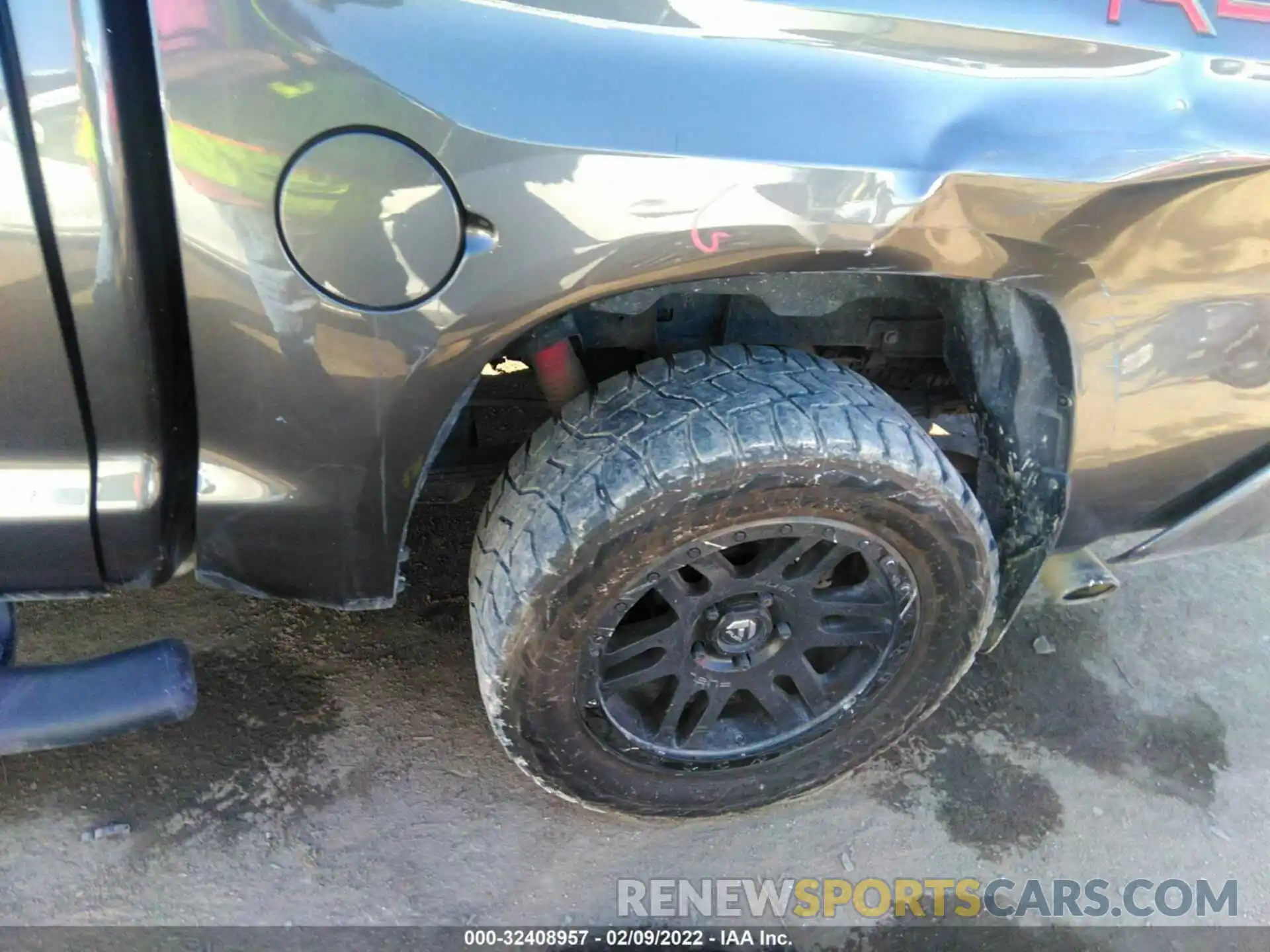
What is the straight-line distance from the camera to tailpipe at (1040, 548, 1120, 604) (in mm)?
2037

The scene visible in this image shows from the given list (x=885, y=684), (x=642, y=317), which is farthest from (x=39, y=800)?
(x=885, y=684)

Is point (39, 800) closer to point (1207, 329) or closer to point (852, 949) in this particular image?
point (852, 949)

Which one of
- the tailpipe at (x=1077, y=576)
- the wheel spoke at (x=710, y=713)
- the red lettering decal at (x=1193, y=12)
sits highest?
the red lettering decal at (x=1193, y=12)

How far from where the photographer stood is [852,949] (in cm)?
195

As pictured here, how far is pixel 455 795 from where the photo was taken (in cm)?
214

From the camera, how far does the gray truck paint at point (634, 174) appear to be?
1272 millimetres

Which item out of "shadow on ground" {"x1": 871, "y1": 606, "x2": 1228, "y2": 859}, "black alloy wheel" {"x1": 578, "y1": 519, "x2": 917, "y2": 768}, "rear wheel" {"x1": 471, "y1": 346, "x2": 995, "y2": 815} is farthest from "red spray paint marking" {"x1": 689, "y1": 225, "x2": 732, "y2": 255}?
"shadow on ground" {"x1": 871, "y1": 606, "x2": 1228, "y2": 859}

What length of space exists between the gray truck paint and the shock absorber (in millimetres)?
245

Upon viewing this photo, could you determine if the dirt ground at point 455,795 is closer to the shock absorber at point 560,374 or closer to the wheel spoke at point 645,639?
the wheel spoke at point 645,639

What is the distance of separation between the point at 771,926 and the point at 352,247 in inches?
61.5

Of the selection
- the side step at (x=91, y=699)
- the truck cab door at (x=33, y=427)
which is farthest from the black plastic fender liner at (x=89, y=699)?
the truck cab door at (x=33, y=427)

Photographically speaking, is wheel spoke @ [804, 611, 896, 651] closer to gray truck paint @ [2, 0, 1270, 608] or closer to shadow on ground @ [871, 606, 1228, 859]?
shadow on ground @ [871, 606, 1228, 859]

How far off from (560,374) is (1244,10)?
1.23 m
